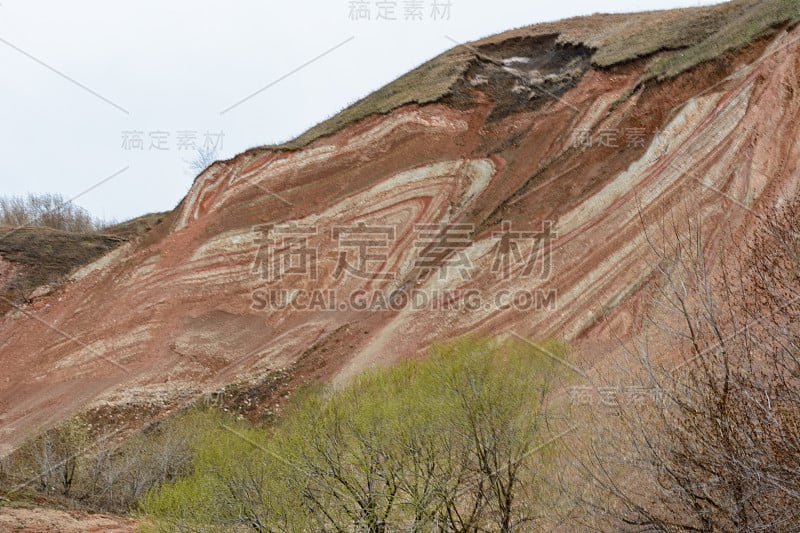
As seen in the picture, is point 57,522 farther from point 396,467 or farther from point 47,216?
point 47,216

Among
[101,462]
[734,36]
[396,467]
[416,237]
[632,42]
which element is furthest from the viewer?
[632,42]

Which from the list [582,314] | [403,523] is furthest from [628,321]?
[403,523]

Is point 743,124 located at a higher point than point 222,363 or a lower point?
higher

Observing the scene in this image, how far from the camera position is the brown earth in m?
17.0

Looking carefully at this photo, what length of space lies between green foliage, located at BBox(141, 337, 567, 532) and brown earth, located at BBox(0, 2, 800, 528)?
3113 mm

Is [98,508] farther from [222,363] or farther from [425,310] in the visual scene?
[425,310]

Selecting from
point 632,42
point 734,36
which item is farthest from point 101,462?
point 632,42

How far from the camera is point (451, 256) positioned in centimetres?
1916

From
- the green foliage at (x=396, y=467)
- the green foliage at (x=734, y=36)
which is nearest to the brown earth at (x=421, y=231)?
the green foliage at (x=734, y=36)

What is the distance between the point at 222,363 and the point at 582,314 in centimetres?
907

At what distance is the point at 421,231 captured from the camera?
20.3 m

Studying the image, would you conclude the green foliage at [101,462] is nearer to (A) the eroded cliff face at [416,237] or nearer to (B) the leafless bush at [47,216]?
(A) the eroded cliff face at [416,237]

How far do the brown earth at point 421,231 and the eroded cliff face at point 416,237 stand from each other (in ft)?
0.17

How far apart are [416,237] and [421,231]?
0.24 meters
